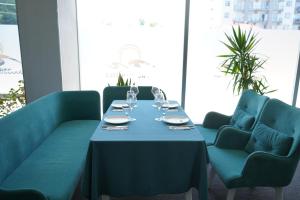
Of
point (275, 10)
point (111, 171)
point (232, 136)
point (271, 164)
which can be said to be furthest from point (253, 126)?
point (275, 10)

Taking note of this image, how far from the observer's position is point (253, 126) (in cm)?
238

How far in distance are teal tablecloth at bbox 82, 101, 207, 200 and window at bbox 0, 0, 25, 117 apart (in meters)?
2.33

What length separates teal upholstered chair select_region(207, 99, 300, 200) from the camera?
5.97 ft

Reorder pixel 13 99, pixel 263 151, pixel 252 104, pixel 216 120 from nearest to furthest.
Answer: pixel 263 151
pixel 252 104
pixel 216 120
pixel 13 99

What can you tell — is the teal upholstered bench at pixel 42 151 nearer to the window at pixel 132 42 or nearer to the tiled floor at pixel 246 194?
the tiled floor at pixel 246 194

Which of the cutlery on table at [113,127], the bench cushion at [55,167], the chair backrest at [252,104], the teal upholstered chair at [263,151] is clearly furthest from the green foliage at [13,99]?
the chair backrest at [252,104]

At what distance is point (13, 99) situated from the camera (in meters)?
3.49

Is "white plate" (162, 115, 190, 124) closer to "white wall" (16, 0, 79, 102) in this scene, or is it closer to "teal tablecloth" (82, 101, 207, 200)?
"teal tablecloth" (82, 101, 207, 200)

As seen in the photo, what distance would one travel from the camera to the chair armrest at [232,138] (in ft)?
7.50

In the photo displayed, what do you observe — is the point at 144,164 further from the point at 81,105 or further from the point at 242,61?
the point at 242,61

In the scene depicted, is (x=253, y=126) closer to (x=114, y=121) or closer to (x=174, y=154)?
(x=174, y=154)

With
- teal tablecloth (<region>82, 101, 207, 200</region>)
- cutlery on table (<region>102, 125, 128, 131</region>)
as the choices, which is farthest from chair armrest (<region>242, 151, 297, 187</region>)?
cutlery on table (<region>102, 125, 128, 131</region>)

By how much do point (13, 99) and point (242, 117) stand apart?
303 centimetres

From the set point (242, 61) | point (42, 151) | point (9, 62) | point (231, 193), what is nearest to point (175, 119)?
point (231, 193)
